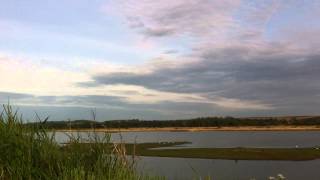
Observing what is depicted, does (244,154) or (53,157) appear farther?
(244,154)

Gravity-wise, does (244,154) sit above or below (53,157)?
below

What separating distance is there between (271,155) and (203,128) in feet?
343

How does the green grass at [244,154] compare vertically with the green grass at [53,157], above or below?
below

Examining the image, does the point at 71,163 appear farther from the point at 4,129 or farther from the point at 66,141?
the point at 4,129

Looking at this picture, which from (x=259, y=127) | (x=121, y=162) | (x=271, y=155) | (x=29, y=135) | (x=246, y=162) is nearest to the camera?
(x=121, y=162)

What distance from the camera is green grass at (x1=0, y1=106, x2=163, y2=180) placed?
1102cm

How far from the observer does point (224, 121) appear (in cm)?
15538

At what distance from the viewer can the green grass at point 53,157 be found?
11023 mm

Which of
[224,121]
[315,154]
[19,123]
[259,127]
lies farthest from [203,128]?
[19,123]

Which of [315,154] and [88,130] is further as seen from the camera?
[315,154]

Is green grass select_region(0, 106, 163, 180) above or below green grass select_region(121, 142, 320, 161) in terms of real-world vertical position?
above

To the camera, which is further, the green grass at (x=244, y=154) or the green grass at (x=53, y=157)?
the green grass at (x=244, y=154)

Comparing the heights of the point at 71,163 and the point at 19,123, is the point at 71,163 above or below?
below

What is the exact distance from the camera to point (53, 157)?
463 inches
